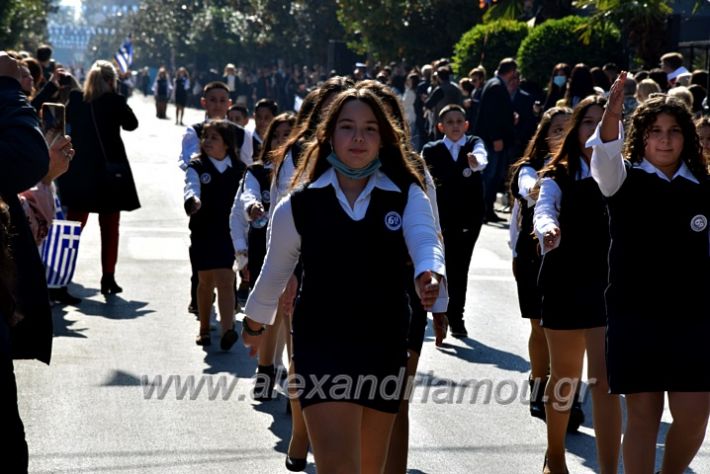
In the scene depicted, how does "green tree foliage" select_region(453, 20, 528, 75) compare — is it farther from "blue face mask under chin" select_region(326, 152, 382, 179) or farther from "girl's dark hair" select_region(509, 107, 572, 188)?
"blue face mask under chin" select_region(326, 152, 382, 179)

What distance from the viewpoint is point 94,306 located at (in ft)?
39.2

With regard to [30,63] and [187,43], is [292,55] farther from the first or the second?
[30,63]

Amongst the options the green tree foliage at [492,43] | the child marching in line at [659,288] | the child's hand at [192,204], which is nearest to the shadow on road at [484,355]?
the child's hand at [192,204]

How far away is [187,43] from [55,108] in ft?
236

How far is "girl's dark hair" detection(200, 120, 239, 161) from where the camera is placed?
10.2m

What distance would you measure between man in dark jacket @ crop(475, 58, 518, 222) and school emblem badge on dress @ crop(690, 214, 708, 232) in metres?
12.5

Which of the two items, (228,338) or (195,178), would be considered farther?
(195,178)

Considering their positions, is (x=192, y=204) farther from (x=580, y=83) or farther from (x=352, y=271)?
(x=580, y=83)

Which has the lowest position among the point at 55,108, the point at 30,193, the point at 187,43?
the point at 187,43

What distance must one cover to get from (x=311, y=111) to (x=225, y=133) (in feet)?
10.5

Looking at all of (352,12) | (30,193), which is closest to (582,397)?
(30,193)

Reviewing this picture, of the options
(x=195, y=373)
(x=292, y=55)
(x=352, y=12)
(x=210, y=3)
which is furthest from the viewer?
(x=210, y=3)

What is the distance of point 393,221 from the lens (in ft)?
17.2

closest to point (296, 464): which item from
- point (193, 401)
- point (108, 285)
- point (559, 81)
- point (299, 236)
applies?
point (193, 401)
